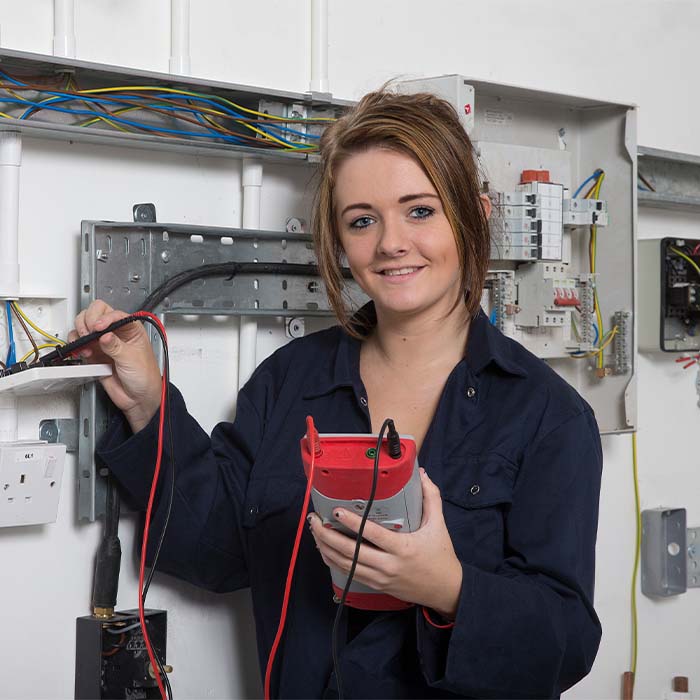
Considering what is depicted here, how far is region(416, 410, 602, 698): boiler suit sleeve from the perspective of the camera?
51.3 inches

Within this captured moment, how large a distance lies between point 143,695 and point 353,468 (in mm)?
636

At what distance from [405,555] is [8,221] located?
0.75 m

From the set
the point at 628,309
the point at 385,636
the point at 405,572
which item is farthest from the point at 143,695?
the point at 628,309

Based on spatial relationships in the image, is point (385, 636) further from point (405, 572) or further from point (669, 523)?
point (669, 523)

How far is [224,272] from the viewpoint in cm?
165

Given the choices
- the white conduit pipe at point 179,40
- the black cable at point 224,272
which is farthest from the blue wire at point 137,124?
the black cable at point 224,272

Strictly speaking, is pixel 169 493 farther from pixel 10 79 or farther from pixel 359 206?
pixel 10 79

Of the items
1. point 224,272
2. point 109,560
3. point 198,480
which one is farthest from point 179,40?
point 109,560

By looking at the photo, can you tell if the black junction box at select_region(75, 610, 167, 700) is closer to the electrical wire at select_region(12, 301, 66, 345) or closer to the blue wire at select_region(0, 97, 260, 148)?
the electrical wire at select_region(12, 301, 66, 345)

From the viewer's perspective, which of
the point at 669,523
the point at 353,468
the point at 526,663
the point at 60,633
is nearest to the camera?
the point at 353,468

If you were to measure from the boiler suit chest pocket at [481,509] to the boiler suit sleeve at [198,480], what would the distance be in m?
0.35

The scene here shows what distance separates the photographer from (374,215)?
1503mm

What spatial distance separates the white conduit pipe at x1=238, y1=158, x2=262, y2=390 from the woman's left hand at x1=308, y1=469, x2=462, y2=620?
529 millimetres

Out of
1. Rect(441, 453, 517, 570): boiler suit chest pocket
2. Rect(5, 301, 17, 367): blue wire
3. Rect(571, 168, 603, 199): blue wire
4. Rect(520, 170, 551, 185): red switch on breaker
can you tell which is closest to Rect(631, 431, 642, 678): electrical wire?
Rect(571, 168, 603, 199): blue wire
